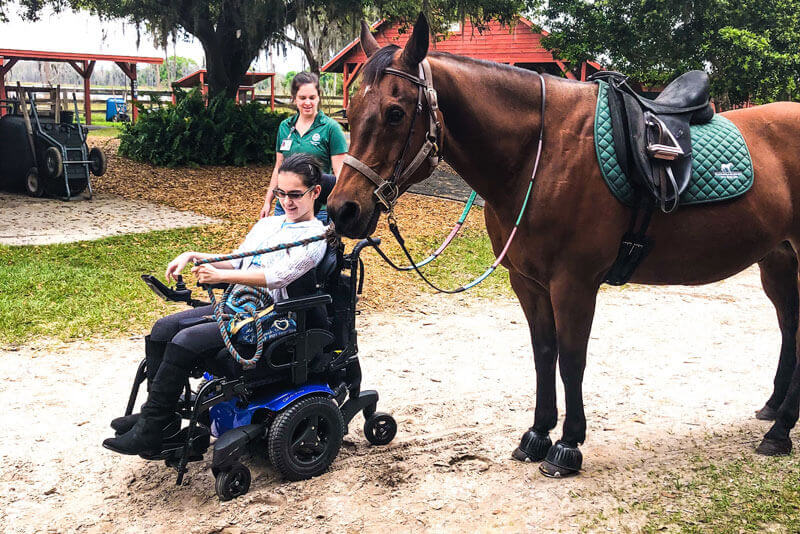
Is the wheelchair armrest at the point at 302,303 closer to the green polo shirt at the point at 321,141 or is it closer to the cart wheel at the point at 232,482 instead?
the cart wheel at the point at 232,482

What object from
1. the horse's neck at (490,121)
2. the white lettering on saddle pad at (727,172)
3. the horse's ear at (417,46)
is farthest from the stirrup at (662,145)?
the horse's ear at (417,46)

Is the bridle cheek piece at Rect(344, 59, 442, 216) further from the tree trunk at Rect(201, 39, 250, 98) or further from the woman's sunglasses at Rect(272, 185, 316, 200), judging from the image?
the tree trunk at Rect(201, 39, 250, 98)

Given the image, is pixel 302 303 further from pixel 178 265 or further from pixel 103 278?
pixel 103 278

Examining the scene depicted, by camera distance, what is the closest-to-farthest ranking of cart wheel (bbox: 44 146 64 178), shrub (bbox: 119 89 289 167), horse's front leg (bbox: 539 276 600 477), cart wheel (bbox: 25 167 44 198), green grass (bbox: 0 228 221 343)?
horse's front leg (bbox: 539 276 600 477)
green grass (bbox: 0 228 221 343)
cart wheel (bbox: 44 146 64 178)
cart wheel (bbox: 25 167 44 198)
shrub (bbox: 119 89 289 167)

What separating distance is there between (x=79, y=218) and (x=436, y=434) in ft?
28.4

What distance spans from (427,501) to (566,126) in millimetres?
1933

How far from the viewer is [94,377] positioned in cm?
501

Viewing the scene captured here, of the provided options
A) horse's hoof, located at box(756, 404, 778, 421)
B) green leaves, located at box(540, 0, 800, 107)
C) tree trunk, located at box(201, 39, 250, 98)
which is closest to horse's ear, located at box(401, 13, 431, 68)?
horse's hoof, located at box(756, 404, 778, 421)

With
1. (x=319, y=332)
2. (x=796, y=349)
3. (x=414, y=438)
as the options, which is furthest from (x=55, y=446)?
(x=796, y=349)

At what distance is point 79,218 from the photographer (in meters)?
10.8

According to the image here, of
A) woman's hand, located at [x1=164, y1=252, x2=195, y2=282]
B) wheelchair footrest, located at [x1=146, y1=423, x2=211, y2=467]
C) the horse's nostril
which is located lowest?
wheelchair footrest, located at [x1=146, y1=423, x2=211, y2=467]

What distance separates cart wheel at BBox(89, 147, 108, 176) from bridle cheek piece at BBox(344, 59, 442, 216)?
1151cm

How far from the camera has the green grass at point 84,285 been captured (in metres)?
6.09

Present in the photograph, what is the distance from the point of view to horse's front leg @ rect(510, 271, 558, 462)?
371cm
